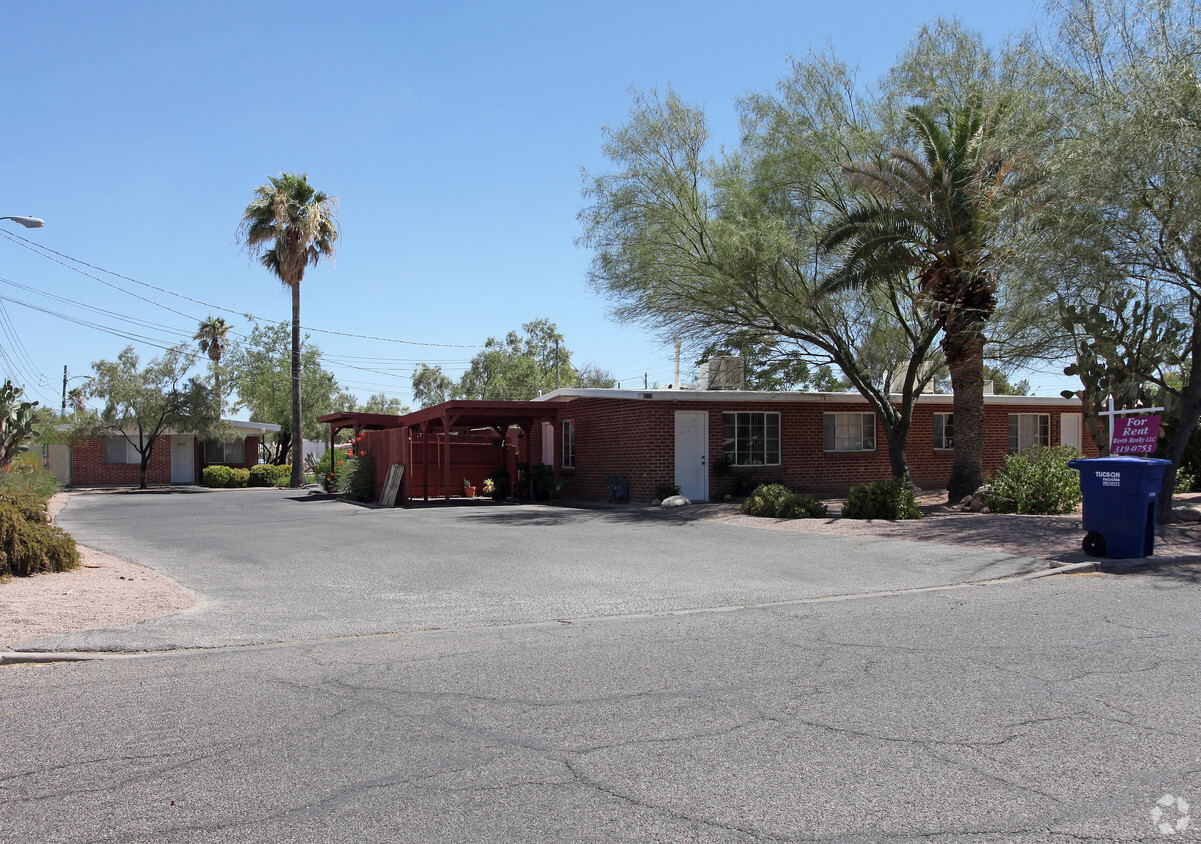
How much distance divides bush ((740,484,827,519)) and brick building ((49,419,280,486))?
94.5 ft

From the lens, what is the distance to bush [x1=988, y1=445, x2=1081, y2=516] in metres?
16.6

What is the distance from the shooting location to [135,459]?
40562 millimetres

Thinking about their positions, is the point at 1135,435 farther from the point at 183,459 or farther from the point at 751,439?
the point at 183,459

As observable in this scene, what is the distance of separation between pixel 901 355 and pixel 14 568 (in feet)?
62.6

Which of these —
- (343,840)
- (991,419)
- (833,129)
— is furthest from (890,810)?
(991,419)

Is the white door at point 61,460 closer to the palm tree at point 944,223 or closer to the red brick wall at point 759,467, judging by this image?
the red brick wall at point 759,467

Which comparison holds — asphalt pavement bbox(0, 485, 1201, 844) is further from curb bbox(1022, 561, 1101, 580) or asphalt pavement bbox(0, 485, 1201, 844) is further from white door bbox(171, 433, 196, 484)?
white door bbox(171, 433, 196, 484)

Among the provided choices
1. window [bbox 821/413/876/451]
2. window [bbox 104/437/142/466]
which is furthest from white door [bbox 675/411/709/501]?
window [bbox 104/437/142/466]

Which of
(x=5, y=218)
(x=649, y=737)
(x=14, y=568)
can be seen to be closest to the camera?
(x=649, y=737)

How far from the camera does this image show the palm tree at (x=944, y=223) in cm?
1614

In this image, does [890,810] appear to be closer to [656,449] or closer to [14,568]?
[14,568]

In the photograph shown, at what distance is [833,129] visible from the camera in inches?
721

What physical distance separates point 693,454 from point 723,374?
278 centimetres

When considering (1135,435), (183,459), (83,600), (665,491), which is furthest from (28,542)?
(183,459)
